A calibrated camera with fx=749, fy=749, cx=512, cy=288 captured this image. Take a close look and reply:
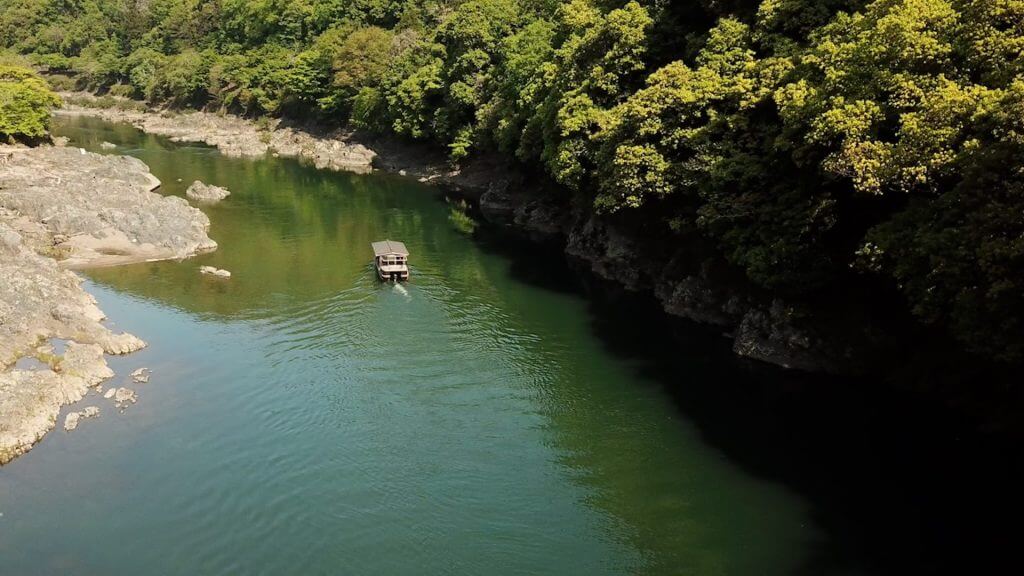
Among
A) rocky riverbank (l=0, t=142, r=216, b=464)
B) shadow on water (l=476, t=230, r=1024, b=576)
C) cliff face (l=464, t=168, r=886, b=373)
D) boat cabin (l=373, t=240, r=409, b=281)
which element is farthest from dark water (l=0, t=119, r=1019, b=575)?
boat cabin (l=373, t=240, r=409, b=281)

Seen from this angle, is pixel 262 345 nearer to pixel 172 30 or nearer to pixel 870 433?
pixel 870 433

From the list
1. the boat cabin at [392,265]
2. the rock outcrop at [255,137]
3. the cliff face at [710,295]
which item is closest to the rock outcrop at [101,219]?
the boat cabin at [392,265]

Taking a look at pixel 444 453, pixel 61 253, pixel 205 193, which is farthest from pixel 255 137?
pixel 444 453

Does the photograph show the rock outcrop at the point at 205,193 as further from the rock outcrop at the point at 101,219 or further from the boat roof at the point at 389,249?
the boat roof at the point at 389,249

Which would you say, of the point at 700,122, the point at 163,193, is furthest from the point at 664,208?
the point at 163,193

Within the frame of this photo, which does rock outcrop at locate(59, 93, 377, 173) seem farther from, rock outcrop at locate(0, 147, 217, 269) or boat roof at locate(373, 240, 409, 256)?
boat roof at locate(373, 240, 409, 256)

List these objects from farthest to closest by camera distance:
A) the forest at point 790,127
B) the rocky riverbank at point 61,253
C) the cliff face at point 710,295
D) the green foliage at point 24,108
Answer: the green foliage at point 24,108 → the cliff face at point 710,295 → the rocky riverbank at point 61,253 → the forest at point 790,127

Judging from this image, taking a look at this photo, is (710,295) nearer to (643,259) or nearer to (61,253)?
(643,259)
